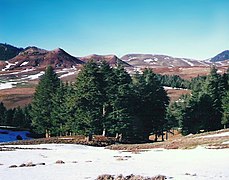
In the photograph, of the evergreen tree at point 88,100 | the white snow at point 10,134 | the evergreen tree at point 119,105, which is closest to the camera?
the evergreen tree at point 88,100

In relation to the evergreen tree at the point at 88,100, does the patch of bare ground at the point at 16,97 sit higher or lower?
higher

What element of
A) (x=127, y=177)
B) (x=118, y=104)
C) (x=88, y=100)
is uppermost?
(x=88, y=100)

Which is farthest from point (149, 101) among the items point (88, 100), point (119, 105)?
point (88, 100)

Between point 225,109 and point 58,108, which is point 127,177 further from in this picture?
point 225,109

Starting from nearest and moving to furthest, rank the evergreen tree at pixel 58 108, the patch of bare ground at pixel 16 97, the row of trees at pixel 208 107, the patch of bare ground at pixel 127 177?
the patch of bare ground at pixel 127 177
the evergreen tree at pixel 58 108
the row of trees at pixel 208 107
the patch of bare ground at pixel 16 97

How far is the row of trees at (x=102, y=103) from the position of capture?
4503cm

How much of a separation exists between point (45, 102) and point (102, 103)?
17283mm

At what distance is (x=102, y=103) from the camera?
47.6m

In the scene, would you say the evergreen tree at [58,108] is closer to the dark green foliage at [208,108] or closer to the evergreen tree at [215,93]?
the dark green foliage at [208,108]

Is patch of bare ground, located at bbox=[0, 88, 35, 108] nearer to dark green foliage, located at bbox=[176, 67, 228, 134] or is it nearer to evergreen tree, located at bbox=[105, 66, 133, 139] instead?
dark green foliage, located at bbox=[176, 67, 228, 134]

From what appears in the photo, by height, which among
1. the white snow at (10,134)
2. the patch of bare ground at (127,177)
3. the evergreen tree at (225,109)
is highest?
the evergreen tree at (225,109)

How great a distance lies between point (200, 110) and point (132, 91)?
1503 centimetres

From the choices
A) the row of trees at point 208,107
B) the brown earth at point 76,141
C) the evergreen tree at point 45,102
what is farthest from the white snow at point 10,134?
the row of trees at point 208,107

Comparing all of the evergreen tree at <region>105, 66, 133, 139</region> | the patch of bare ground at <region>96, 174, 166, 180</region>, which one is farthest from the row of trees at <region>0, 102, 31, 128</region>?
the patch of bare ground at <region>96, 174, 166, 180</region>
